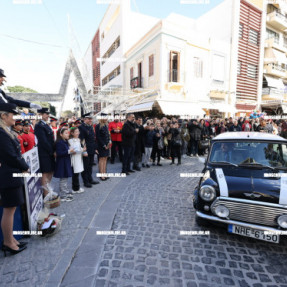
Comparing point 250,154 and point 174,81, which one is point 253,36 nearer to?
point 174,81

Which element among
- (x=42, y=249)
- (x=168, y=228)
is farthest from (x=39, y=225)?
(x=168, y=228)

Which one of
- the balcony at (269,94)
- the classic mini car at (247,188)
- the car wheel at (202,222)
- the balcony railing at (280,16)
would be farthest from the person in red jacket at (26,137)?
the balcony railing at (280,16)

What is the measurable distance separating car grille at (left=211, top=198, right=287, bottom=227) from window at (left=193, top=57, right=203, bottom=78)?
16.2 m

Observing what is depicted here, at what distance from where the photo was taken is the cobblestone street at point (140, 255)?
90.8 inches

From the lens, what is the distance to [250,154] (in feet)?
11.9

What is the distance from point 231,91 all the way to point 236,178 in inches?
731

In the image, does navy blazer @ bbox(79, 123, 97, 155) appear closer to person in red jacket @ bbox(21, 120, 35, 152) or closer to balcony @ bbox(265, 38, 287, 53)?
person in red jacket @ bbox(21, 120, 35, 152)

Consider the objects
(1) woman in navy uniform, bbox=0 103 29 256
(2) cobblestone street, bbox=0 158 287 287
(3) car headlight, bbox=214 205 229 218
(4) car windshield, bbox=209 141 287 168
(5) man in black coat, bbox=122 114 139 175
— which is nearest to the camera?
(2) cobblestone street, bbox=0 158 287 287

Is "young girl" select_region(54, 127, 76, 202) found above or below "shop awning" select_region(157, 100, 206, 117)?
below

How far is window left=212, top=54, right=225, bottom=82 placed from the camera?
18.1 metres

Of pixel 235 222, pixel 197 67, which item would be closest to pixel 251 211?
pixel 235 222

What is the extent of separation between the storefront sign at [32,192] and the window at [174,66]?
14240 millimetres

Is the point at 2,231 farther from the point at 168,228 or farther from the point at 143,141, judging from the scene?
the point at 143,141

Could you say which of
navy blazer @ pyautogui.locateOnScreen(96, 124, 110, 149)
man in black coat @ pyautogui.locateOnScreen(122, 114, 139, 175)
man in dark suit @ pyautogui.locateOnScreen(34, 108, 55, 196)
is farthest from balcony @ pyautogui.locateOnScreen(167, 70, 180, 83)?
man in dark suit @ pyautogui.locateOnScreen(34, 108, 55, 196)
